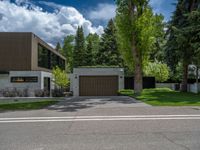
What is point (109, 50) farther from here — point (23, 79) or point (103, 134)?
point (103, 134)

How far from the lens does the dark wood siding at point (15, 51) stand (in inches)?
1215

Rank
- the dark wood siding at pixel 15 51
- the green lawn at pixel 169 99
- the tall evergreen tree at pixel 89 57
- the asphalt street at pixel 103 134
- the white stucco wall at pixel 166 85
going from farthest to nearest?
the tall evergreen tree at pixel 89 57, the white stucco wall at pixel 166 85, the dark wood siding at pixel 15 51, the green lawn at pixel 169 99, the asphalt street at pixel 103 134

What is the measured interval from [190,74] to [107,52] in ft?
48.8

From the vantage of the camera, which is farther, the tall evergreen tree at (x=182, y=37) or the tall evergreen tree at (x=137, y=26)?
the tall evergreen tree at (x=182, y=37)

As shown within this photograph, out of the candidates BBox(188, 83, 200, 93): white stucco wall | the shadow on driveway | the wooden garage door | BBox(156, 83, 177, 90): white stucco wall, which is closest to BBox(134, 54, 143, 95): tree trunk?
the wooden garage door

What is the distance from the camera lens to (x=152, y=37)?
2533 cm

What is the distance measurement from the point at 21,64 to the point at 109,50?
22.6 metres

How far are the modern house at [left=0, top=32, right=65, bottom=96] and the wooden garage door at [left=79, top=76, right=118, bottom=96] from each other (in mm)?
4519

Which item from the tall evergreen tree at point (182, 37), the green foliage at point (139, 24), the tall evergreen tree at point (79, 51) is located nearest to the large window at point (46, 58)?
the tall evergreen tree at point (79, 51)

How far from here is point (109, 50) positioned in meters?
51.0

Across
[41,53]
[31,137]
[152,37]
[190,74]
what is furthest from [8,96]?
[190,74]

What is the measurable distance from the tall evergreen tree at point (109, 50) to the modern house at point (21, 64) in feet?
58.0

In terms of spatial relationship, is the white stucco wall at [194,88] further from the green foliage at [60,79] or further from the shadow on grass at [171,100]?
the green foliage at [60,79]

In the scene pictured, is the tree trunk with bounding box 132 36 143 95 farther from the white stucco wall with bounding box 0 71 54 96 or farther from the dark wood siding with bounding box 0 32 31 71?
the dark wood siding with bounding box 0 32 31 71
